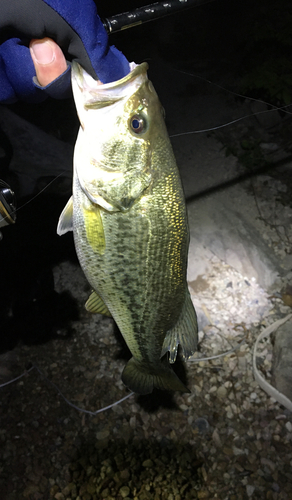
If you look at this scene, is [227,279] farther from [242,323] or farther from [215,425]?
[215,425]

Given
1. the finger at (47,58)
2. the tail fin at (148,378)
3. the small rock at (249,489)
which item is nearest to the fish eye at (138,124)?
the finger at (47,58)

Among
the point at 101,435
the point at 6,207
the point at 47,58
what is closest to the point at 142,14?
the point at 47,58

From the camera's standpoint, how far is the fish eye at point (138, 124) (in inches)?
54.7

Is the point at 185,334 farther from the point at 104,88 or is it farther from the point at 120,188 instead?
the point at 104,88

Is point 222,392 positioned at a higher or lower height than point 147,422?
lower

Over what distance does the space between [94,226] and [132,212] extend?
8.3 inches

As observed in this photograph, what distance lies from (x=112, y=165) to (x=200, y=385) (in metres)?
2.50

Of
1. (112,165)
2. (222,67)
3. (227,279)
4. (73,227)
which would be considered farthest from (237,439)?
(222,67)

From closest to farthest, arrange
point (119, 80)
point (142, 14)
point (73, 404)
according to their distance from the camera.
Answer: point (119, 80)
point (142, 14)
point (73, 404)

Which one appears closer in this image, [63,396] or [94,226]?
[94,226]

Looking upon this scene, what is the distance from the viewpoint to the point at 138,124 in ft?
4.63

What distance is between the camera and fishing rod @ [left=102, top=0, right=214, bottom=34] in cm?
160

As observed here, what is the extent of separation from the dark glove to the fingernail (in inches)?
1.4

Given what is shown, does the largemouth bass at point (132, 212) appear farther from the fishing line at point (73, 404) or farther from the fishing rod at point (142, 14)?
the fishing line at point (73, 404)
